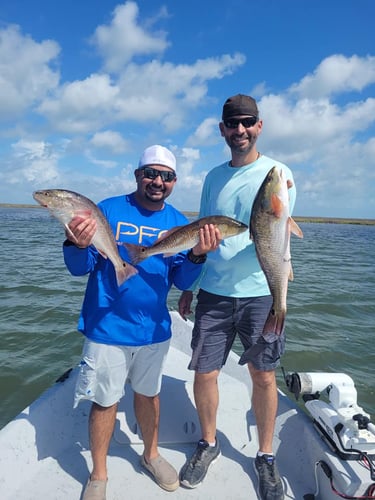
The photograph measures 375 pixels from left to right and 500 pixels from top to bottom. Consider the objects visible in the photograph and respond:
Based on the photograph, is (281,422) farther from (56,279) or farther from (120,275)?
(56,279)

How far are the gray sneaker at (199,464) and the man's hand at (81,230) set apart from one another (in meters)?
2.65

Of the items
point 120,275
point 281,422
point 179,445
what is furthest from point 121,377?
point 281,422

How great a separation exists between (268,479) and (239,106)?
3.81 metres

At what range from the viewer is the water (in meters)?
6.73

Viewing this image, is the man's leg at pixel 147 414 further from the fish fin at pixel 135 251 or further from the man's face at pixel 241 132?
the man's face at pixel 241 132

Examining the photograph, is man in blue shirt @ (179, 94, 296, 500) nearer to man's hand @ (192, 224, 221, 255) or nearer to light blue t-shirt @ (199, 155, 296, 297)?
light blue t-shirt @ (199, 155, 296, 297)

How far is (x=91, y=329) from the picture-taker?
3.28 meters

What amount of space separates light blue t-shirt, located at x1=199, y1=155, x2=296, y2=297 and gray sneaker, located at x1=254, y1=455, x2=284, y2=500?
5.88ft

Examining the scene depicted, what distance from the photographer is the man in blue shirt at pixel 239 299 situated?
3529 mm

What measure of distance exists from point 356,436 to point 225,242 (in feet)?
7.33

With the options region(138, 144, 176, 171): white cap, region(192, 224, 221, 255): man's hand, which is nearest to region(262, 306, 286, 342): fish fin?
region(192, 224, 221, 255): man's hand

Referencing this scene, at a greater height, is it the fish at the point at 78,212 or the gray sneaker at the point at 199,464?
the fish at the point at 78,212

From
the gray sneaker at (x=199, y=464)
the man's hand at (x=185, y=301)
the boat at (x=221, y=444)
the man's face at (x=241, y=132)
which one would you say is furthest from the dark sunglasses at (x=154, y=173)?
the gray sneaker at (x=199, y=464)

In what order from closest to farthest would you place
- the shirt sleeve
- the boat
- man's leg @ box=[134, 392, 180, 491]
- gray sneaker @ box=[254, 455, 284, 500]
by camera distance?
the shirt sleeve → the boat → gray sneaker @ box=[254, 455, 284, 500] → man's leg @ box=[134, 392, 180, 491]
